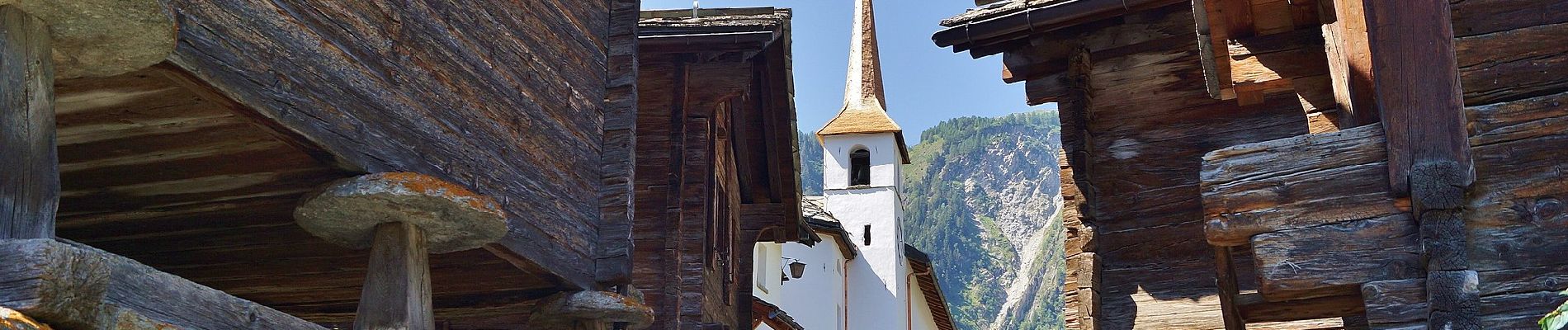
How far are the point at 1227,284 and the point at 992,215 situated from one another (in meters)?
145

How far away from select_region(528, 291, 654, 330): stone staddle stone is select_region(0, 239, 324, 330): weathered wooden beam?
259cm

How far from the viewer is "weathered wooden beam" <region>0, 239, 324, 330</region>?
376 cm

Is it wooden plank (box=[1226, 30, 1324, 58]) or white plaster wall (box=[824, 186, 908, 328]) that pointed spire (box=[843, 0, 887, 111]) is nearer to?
white plaster wall (box=[824, 186, 908, 328])

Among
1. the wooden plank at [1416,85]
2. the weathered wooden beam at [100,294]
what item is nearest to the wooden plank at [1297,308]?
the wooden plank at [1416,85]

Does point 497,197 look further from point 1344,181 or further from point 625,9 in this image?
point 1344,181

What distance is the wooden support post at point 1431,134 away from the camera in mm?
3910

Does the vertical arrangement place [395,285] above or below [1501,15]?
below

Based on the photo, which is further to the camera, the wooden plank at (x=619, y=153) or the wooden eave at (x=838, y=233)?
the wooden eave at (x=838, y=233)

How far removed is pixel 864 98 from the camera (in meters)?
44.1

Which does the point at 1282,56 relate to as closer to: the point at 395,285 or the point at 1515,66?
the point at 1515,66

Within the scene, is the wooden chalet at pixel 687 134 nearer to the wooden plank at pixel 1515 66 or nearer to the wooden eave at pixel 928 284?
the wooden plank at pixel 1515 66

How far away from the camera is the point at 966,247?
137625 mm

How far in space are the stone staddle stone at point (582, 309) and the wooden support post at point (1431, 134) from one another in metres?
4.20

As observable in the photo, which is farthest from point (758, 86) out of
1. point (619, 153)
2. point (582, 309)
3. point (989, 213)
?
point (989, 213)
